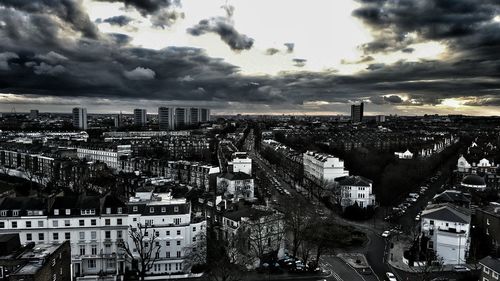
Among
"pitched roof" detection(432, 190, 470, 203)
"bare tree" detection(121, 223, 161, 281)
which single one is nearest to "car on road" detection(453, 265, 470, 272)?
"pitched roof" detection(432, 190, 470, 203)

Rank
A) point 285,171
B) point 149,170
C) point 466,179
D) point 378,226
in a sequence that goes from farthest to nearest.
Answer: point 285,171
point 149,170
point 466,179
point 378,226

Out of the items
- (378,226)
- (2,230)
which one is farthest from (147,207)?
(378,226)

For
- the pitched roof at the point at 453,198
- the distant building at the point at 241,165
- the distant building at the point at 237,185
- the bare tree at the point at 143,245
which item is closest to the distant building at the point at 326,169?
the distant building at the point at 241,165

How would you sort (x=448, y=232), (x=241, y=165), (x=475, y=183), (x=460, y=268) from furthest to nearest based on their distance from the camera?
1. (x=241, y=165)
2. (x=475, y=183)
3. (x=448, y=232)
4. (x=460, y=268)

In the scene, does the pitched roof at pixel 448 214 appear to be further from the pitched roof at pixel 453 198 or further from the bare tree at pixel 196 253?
the bare tree at pixel 196 253

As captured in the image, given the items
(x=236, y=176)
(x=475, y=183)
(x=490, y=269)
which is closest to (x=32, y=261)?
(x=490, y=269)

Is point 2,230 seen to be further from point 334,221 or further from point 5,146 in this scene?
point 5,146

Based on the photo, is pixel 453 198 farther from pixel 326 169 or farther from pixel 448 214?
pixel 326 169
